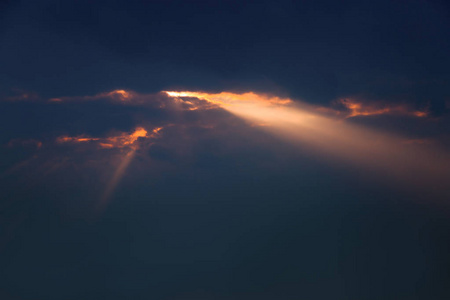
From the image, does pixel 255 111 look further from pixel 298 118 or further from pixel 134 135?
pixel 134 135

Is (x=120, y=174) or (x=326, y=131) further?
(x=326, y=131)

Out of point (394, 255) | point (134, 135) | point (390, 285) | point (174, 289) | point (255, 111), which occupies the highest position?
point (255, 111)

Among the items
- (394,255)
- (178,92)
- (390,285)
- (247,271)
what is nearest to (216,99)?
(178,92)

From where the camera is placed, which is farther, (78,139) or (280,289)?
(280,289)

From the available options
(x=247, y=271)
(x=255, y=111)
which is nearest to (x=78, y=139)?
(x=255, y=111)

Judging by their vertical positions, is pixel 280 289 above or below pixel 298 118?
below

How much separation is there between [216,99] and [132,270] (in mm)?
6588

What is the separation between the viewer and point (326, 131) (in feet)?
23.4

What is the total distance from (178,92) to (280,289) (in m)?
7.78

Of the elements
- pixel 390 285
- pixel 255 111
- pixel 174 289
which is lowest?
pixel 174 289

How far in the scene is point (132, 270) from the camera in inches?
271

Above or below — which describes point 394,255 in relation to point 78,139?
below

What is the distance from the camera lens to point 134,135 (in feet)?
22.5

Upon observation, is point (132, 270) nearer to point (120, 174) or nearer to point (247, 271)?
point (120, 174)
